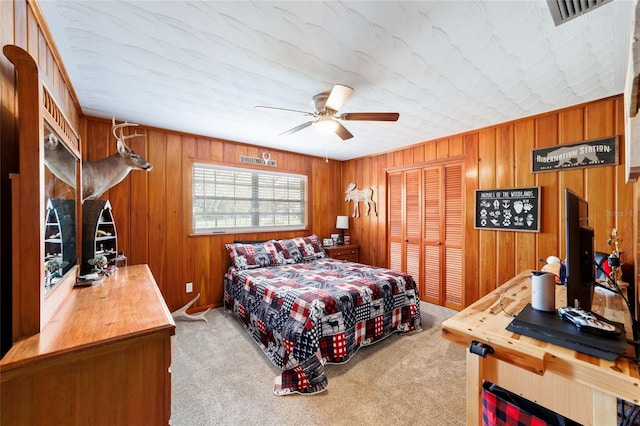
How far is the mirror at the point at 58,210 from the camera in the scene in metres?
1.30

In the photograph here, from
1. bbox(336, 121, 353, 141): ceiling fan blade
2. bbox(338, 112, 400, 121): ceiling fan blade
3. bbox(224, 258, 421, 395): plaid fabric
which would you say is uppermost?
bbox(338, 112, 400, 121): ceiling fan blade

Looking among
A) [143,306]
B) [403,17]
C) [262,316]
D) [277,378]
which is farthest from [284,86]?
[277,378]

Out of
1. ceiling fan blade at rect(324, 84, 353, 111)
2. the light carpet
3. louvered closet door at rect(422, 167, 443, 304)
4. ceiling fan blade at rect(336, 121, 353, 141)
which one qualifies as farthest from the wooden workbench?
louvered closet door at rect(422, 167, 443, 304)

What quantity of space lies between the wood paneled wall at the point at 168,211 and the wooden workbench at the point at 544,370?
131 inches

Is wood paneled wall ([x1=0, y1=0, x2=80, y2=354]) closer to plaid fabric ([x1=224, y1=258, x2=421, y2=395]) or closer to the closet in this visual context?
plaid fabric ([x1=224, y1=258, x2=421, y2=395])

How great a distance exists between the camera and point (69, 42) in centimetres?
170

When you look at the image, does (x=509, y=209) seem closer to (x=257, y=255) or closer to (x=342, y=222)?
(x=342, y=222)

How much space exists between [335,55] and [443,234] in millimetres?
2984

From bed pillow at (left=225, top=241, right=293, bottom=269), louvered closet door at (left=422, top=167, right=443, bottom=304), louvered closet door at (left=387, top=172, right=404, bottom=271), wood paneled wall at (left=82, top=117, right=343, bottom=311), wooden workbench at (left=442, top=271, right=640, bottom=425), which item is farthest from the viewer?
louvered closet door at (left=387, top=172, right=404, bottom=271)

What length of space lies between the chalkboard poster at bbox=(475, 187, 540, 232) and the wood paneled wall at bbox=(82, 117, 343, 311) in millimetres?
3221

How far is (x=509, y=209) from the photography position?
10.5ft

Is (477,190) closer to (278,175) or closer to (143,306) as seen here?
(278,175)

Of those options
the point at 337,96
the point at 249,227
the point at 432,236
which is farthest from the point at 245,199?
the point at 432,236

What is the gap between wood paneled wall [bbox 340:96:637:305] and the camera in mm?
2543
